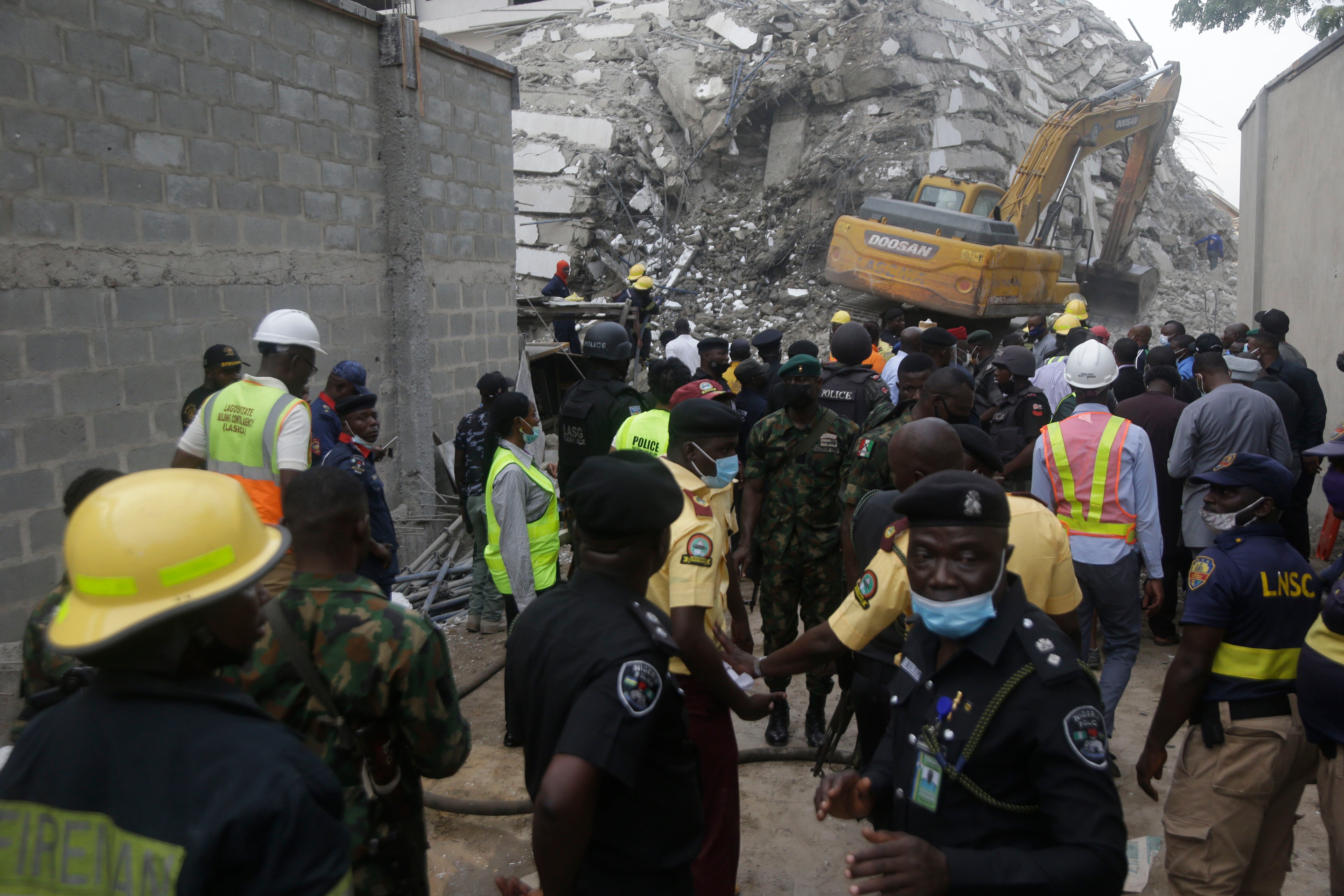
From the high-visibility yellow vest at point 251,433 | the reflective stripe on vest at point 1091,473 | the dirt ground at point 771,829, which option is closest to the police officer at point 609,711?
the dirt ground at point 771,829

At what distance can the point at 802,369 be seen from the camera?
453 cm

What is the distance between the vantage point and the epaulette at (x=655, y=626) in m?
1.89

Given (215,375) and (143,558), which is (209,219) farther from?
(143,558)

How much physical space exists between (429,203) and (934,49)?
16472 millimetres

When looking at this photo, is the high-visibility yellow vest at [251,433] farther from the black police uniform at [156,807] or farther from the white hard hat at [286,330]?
the black police uniform at [156,807]

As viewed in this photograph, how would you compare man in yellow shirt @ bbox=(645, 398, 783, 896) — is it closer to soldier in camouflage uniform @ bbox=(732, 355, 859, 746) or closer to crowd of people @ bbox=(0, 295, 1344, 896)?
crowd of people @ bbox=(0, 295, 1344, 896)

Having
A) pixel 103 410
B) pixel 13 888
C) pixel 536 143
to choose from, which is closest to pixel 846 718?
pixel 13 888

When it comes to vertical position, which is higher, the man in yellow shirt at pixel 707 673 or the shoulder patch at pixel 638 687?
the shoulder patch at pixel 638 687

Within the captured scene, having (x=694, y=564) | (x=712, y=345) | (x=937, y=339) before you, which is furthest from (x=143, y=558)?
(x=712, y=345)

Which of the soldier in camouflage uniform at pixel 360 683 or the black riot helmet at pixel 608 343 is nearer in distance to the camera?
the soldier in camouflage uniform at pixel 360 683

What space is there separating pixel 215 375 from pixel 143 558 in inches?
163

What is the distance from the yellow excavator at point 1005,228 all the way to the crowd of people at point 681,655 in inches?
372

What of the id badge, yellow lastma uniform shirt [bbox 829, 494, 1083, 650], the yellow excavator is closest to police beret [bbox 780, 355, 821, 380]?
yellow lastma uniform shirt [bbox 829, 494, 1083, 650]

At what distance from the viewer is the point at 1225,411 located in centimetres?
541
